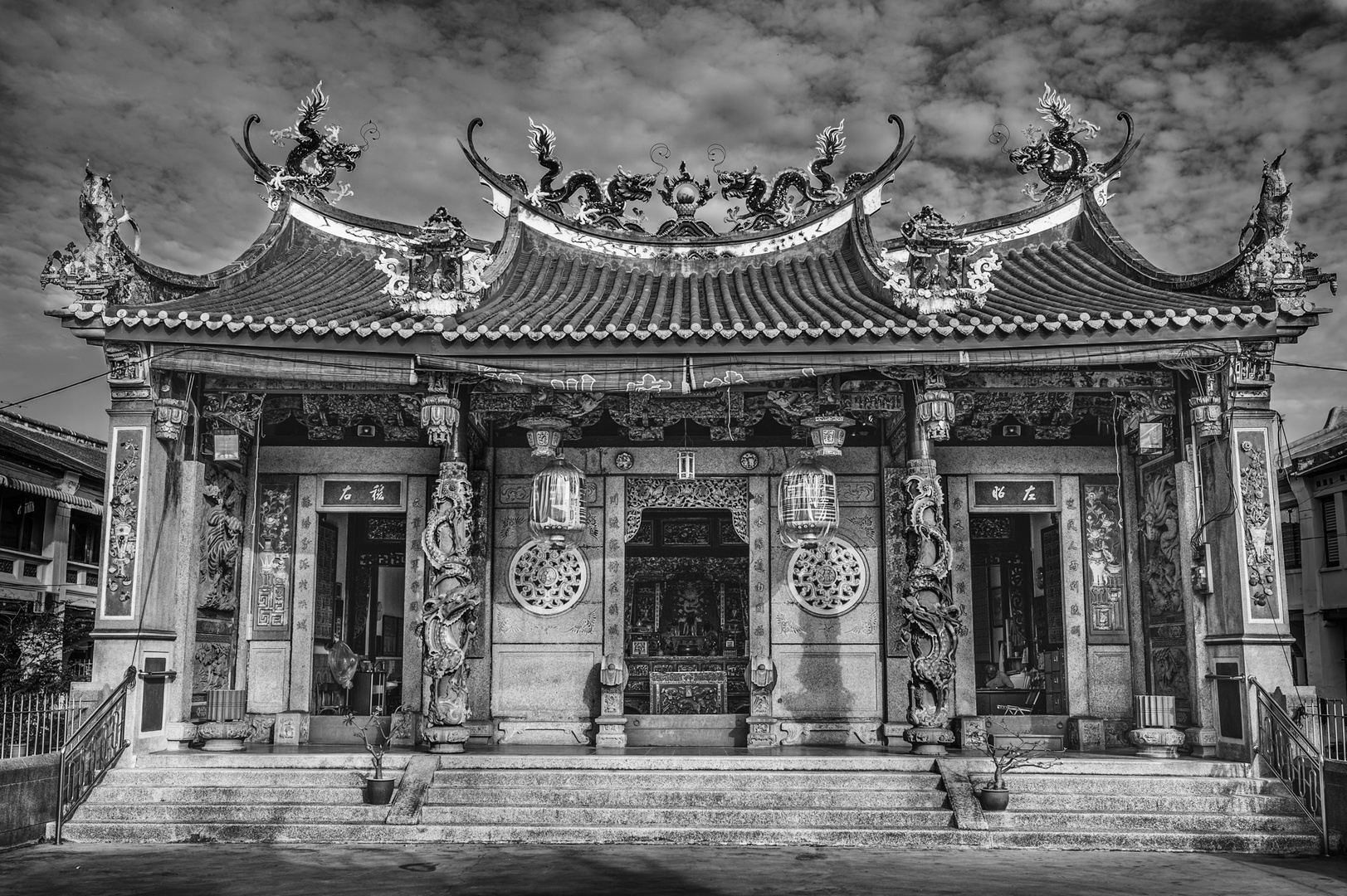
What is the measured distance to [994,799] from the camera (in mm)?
8883

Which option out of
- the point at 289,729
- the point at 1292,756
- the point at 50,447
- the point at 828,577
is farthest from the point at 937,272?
the point at 50,447

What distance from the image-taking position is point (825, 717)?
1204 cm

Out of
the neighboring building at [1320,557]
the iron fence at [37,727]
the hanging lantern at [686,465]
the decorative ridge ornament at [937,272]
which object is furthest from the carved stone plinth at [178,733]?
the neighboring building at [1320,557]

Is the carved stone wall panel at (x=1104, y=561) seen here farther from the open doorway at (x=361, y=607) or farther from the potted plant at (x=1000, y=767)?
the open doorway at (x=361, y=607)

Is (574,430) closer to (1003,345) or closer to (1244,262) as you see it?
(1003,345)

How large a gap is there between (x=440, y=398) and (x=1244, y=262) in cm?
740

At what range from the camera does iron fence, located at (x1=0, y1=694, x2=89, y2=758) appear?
8.81m

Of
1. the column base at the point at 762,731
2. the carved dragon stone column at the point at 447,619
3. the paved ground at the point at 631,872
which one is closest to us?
the paved ground at the point at 631,872

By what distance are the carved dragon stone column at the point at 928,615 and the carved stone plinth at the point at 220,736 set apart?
20.8ft

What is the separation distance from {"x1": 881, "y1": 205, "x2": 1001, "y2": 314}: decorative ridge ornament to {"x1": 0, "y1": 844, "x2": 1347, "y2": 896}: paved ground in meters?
4.78

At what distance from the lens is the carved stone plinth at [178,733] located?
10.6 metres

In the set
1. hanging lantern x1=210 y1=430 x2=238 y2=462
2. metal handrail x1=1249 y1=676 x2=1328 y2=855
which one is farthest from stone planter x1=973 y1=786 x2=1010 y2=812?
hanging lantern x1=210 y1=430 x2=238 y2=462

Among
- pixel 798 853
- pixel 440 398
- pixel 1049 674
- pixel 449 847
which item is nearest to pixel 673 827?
pixel 798 853

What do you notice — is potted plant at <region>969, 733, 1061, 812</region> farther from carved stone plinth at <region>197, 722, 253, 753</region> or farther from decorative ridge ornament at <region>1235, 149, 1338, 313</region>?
carved stone plinth at <region>197, 722, 253, 753</region>
